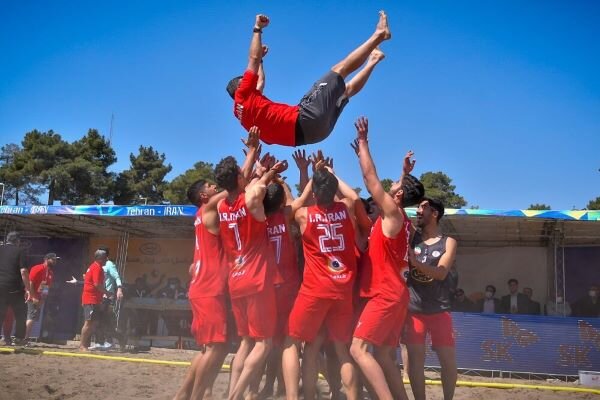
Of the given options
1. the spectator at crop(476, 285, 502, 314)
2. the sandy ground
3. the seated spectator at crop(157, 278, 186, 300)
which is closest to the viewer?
the sandy ground

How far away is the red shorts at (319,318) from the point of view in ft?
15.1

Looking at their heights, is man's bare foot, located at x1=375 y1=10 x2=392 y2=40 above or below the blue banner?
above

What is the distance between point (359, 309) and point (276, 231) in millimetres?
1096

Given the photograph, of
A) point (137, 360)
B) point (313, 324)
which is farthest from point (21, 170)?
point (313, 324)

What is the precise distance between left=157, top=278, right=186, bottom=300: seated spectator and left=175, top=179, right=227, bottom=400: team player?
9351 mm

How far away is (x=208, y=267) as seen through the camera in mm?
5074

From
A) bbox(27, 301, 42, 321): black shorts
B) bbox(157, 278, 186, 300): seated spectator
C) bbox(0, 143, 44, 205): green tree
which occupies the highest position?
bbox(0, 143, 44, 205): green tree

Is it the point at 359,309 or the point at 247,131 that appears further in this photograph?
the point at 359,309

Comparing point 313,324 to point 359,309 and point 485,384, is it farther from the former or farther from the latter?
point 485,384

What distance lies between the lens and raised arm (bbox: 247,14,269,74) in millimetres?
4480

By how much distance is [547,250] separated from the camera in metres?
14.0

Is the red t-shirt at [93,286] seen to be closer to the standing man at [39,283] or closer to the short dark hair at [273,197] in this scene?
the standing man at [39,283]

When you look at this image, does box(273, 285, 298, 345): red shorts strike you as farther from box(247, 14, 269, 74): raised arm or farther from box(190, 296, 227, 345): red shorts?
box(247, 14, 269, 74): raised arm

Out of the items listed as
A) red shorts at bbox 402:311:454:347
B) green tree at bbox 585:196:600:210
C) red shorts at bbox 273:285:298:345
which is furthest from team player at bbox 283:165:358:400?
green tree at bbox 585:196:600:210
